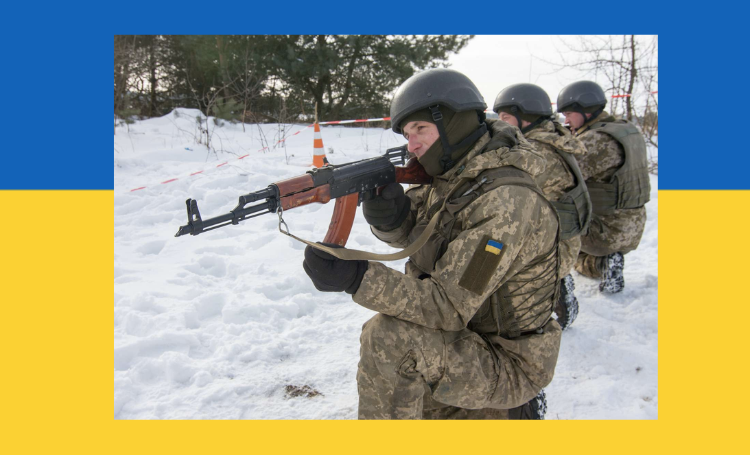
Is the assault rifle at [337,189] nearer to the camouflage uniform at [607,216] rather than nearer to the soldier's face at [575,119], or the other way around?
the camouflage uniform at [607,216]

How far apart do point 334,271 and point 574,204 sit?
7.14 ft

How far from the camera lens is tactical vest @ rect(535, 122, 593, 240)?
339 centimetres

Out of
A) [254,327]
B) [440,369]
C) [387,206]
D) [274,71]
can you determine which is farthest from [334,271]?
[274,71]

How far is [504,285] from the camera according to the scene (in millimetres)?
2270

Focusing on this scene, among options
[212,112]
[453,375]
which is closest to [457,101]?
[453,375]

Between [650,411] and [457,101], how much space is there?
7.20 ft

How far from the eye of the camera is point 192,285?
399 cm

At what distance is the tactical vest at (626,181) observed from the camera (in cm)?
439

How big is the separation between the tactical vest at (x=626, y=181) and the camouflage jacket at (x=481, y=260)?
103 inches

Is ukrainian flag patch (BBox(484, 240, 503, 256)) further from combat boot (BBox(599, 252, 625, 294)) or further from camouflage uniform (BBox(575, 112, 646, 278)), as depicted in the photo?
combat boot (BBox(599, 252, 625, 294))

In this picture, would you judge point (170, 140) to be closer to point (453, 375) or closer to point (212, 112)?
point (212, 112)

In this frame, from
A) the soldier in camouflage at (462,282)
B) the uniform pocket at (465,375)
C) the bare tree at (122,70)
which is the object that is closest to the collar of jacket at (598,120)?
the soldier in camouflage at (462,282)

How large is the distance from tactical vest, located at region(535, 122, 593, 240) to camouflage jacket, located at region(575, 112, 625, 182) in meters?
1.22

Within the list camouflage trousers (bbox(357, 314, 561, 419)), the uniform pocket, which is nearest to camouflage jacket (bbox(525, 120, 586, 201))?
camouflage trousers (bbox(357, 314, 561, 419))
